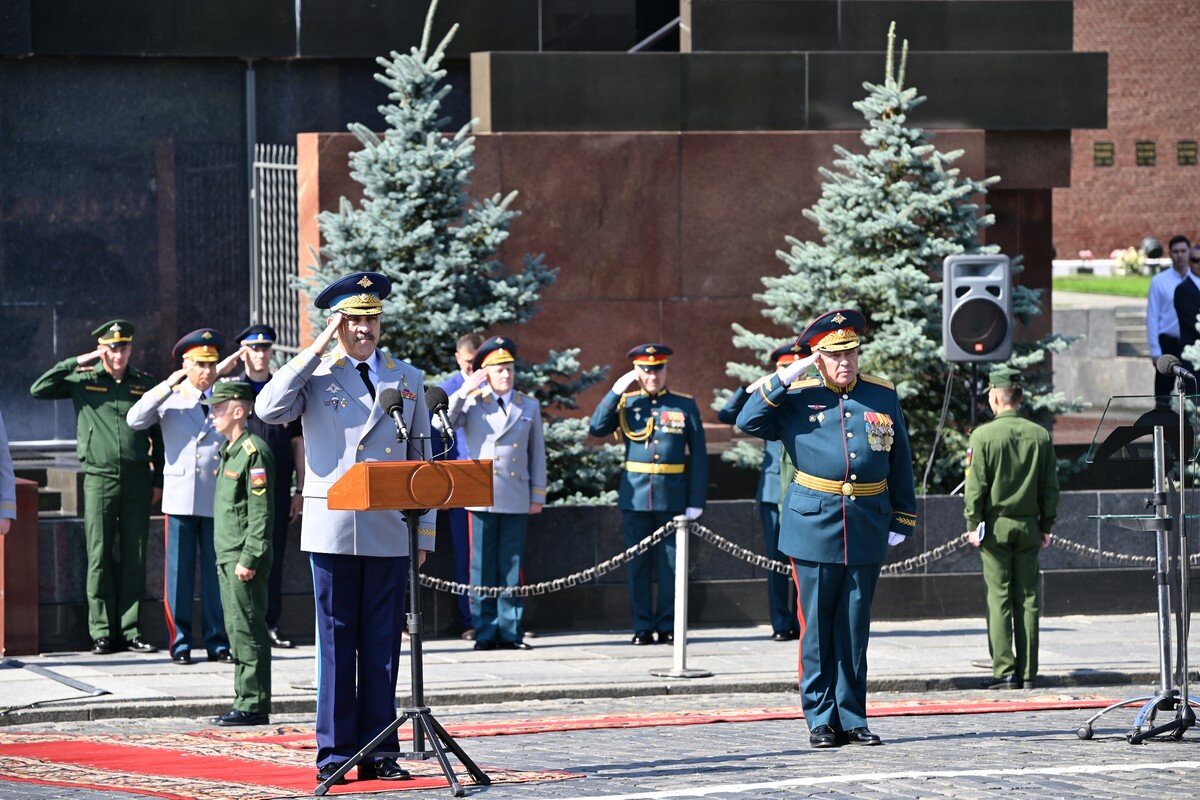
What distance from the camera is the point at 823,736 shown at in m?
10.7

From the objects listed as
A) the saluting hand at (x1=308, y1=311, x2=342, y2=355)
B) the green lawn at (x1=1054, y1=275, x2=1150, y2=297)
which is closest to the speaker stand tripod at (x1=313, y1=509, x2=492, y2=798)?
the saluting hand at (x1=308, y1=311, x2=342, y2=355)

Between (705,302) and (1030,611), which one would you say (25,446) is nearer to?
(705,302)

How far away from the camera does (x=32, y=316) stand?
20891 millimetres

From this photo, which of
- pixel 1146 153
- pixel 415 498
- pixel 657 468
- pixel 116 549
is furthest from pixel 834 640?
pixel 1146 153

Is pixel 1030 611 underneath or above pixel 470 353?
underneath

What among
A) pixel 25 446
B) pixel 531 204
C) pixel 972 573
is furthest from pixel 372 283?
pixel 25 446

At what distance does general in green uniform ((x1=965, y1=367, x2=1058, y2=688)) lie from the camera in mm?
13641

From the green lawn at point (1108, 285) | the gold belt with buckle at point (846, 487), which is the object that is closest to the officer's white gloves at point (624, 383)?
the gold belt with buckle at point (846, 487)

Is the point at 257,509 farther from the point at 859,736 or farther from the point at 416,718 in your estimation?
the point at 859,736

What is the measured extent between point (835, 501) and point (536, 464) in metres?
4.55

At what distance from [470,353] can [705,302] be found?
468cm

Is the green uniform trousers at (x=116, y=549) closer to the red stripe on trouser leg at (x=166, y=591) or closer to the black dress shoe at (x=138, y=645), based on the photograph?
the black dress shoe at (x=138, y=645)

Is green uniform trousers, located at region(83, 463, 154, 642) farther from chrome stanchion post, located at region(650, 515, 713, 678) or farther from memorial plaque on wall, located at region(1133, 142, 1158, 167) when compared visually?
memorial plaque on wall, located at region(1133, 142, 1158, 167)

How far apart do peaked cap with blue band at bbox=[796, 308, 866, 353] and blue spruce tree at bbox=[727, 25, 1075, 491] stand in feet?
20.4
